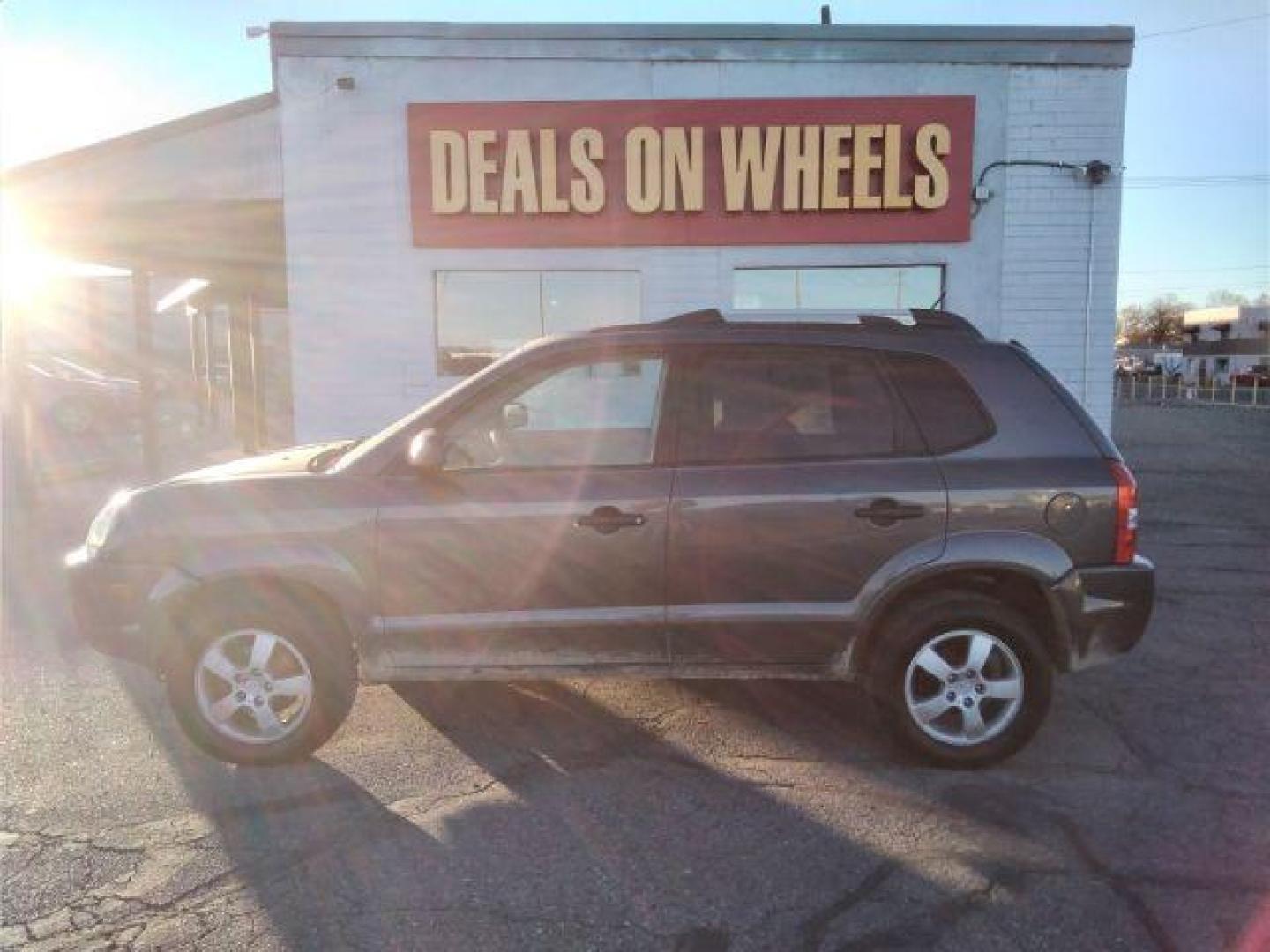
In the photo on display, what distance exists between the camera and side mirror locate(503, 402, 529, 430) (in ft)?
13.8

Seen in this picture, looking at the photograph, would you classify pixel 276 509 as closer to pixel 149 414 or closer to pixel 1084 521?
pixel 1084 521

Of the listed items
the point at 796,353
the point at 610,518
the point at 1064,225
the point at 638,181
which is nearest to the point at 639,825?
the point at 610,518

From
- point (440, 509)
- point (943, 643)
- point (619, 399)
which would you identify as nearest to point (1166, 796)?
point (943, 643)

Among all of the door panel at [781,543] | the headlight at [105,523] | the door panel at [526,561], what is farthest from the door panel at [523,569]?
the headlight at [105,523]

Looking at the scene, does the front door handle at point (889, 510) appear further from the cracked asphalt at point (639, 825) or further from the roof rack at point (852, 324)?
the cracked asphalt at point (639, 825)

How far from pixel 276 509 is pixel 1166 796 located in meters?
3.62

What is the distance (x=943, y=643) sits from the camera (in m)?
3.77

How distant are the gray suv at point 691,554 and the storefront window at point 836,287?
19.9 ft

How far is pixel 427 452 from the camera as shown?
3.55 m

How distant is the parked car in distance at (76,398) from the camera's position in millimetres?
17172

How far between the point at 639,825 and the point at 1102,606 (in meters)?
2.01

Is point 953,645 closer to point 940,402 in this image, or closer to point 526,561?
point 940,402

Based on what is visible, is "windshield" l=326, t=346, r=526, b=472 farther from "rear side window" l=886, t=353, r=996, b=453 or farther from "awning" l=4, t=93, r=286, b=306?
"awning" l=4, t=93, r=286, b=306

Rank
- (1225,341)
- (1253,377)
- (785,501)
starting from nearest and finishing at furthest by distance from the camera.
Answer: (785,501)
(1253,377)
(1225,341)
